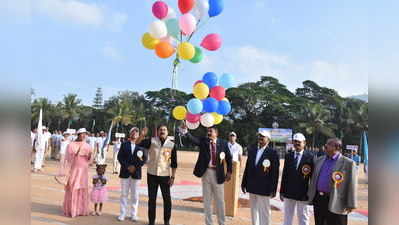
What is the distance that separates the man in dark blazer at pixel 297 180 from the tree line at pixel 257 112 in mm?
39203

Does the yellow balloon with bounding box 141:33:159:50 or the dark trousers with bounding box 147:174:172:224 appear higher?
the yellow balloon with bounding box 141:33:159:50

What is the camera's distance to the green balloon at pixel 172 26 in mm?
7387

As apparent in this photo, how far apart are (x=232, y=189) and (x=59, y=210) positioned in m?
3.54

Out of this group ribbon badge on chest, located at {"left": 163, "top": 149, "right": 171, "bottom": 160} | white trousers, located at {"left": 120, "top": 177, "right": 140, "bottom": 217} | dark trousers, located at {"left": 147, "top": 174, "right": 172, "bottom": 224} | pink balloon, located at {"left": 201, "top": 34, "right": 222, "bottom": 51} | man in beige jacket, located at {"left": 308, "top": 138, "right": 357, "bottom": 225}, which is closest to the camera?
man in beige jacket, located at {"left": 308, "top": 138, "right": 357, "bottom": 225}

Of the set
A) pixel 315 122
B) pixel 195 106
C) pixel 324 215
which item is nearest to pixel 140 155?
pixel 195 106

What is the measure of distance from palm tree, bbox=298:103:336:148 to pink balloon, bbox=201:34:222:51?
44224 millimetres

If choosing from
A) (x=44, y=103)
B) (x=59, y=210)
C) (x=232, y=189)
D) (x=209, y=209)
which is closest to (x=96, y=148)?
(x=59, y=210)

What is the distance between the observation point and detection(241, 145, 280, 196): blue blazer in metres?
5.45

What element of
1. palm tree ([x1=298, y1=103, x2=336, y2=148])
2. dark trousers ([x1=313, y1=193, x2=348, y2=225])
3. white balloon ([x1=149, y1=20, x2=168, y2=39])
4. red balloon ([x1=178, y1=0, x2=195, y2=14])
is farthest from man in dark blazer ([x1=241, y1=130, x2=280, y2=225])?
palm tree ([x1=298, y1=103, x2=336, y2=148])

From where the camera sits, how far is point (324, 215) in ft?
15.7

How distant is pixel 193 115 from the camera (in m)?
8.22

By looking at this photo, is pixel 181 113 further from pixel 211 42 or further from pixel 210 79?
pixel 211 42

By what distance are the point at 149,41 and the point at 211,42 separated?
1353mm

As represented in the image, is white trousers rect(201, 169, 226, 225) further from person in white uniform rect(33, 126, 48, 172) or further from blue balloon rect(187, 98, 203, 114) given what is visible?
person in white uniform rect(33, 126, 48, 172)
